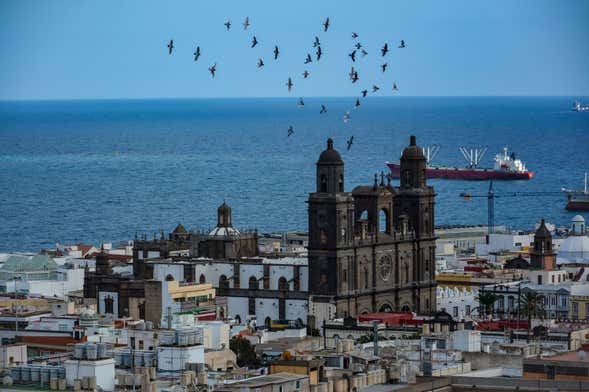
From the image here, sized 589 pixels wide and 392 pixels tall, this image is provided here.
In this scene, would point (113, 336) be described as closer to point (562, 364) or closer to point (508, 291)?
point (562, 364)

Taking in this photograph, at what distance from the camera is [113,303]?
105 meters

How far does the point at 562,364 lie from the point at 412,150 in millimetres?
42628

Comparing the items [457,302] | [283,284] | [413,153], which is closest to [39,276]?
[283,284]

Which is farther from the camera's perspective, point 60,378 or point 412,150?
point 412,150

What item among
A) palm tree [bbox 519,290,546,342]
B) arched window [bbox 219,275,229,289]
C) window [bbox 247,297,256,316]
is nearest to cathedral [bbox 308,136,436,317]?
window [bbox 247,297,256,316]

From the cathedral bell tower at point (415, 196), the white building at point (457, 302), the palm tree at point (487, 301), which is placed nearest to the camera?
the palm tree at point (487, 301)

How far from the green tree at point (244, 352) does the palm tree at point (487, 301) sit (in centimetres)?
2118

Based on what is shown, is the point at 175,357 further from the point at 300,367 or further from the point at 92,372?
the point at 92,372

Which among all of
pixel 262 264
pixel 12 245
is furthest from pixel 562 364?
pixel 12 245

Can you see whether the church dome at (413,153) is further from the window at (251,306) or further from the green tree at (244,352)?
the green tree at (244,352)

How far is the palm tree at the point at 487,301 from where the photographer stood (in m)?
105

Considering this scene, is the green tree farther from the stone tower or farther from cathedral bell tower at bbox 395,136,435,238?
the stone tower

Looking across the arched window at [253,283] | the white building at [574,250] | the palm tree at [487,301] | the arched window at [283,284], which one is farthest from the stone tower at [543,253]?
the arched window at [253,283]

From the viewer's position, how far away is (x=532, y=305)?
98.4 metres
